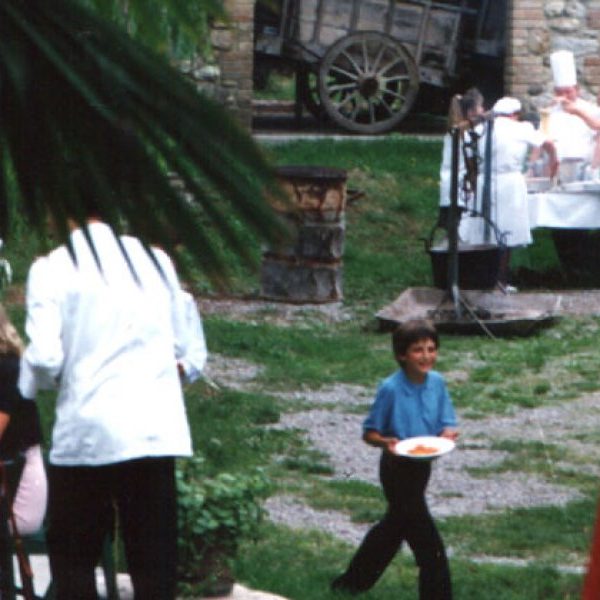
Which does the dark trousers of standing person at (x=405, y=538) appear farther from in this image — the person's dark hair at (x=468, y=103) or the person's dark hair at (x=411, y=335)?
the person's dark hair at (x=468, y=103)

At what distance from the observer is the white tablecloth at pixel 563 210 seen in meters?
16.2

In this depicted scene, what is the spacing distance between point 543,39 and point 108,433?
51.7 ft

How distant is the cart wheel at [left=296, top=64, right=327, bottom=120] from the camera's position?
77.1 ft

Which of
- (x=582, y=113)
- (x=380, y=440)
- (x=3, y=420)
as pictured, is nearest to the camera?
(x=3, y=420)

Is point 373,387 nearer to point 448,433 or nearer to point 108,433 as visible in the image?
point 448,433

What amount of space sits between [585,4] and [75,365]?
15.8 m

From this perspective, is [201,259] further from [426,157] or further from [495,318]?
[426,157]

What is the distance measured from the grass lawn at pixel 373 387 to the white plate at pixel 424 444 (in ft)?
2.35

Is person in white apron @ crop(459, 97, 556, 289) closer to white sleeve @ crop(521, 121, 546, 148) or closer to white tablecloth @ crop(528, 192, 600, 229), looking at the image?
white sleeve @ crop(521, 121, 546, 148)

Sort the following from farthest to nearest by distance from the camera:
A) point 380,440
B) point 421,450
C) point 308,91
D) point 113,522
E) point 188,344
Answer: point 308,91 → point 380,440 → point 421,450 → point 188,344 → point 113,522

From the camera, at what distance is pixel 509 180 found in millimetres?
15812

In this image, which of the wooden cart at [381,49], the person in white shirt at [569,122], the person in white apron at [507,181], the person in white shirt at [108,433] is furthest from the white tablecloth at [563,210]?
the person in white shirt at [108,433]

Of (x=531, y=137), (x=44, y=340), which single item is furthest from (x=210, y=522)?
(x=531, y=137)

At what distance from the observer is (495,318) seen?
1423 centimetres
